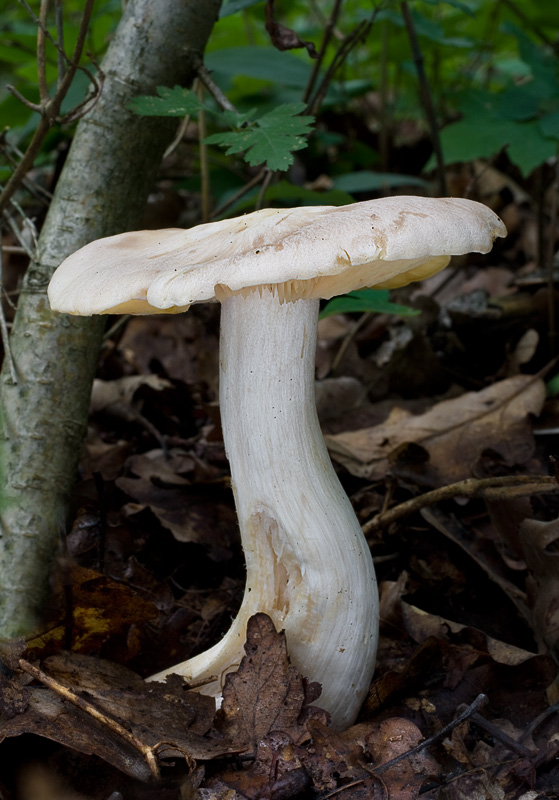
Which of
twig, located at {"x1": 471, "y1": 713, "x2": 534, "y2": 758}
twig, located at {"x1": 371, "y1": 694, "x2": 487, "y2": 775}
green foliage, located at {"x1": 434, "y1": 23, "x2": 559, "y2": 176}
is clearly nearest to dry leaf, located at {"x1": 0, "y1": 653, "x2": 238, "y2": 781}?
twig, located at {"x1": 371, "y1": 694, "x2": 487, "y2": 775}

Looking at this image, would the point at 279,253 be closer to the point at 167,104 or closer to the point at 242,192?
the point at 167,104

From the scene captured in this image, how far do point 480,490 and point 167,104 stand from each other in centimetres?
164

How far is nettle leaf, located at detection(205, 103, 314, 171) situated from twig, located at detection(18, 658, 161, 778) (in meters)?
1.47

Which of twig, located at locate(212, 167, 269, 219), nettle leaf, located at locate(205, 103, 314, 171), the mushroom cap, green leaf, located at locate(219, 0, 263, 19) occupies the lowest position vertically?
twig, located at locate(212, 167, 269, 219)

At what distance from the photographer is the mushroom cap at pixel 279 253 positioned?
144cm

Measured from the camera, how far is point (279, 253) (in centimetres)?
144

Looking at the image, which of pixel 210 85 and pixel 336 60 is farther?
pixel 336 60

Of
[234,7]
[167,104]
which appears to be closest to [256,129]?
[167,104]

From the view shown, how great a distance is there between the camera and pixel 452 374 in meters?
3.51

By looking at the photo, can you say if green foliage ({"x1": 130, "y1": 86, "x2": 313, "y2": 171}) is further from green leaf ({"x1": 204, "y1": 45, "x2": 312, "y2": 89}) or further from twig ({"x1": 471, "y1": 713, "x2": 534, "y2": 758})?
green leaf ({"x1": 204, "y1": 45, "x2": 312, "y2": 89})

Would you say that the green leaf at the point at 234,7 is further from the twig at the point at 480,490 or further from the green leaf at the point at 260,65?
the twig at the point at 480,490

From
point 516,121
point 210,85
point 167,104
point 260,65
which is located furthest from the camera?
point 260,65

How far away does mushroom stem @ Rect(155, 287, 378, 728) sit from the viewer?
1.88m

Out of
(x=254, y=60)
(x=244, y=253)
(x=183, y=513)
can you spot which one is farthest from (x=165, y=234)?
(x=254, y=60)
